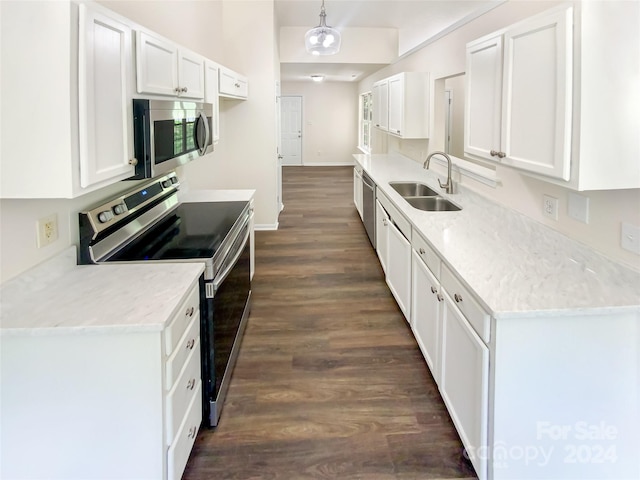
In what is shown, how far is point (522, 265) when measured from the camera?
2.19 meters

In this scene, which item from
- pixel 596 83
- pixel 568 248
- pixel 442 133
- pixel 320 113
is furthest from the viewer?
pixel 320 113

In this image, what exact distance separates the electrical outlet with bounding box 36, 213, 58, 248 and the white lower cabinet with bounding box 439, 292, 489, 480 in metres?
1.75

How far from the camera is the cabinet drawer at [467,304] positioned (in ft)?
5.94

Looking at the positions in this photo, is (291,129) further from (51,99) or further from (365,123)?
(51,99)

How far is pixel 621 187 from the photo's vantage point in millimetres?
1812

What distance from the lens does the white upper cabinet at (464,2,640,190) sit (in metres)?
1.73

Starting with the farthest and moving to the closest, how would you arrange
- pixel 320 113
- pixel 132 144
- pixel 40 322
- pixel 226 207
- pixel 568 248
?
pixel 320 113
pixel 226 207
pixel 568 248
pixel 132 144
pixel 40 322

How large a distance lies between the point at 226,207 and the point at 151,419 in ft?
6.42

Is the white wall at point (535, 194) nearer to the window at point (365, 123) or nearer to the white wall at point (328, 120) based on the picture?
the window at point (365, 123)

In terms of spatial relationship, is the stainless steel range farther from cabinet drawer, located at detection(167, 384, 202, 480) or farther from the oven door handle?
cabinet drawer, located at detection(167, 384, 202, 480)

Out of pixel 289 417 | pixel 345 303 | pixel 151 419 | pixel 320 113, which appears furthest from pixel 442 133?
pixel 320 113

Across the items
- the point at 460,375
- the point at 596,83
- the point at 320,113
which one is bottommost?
the point at 460,375

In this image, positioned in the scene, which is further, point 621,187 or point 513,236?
point 513,236

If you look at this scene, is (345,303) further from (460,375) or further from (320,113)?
(320,113)
